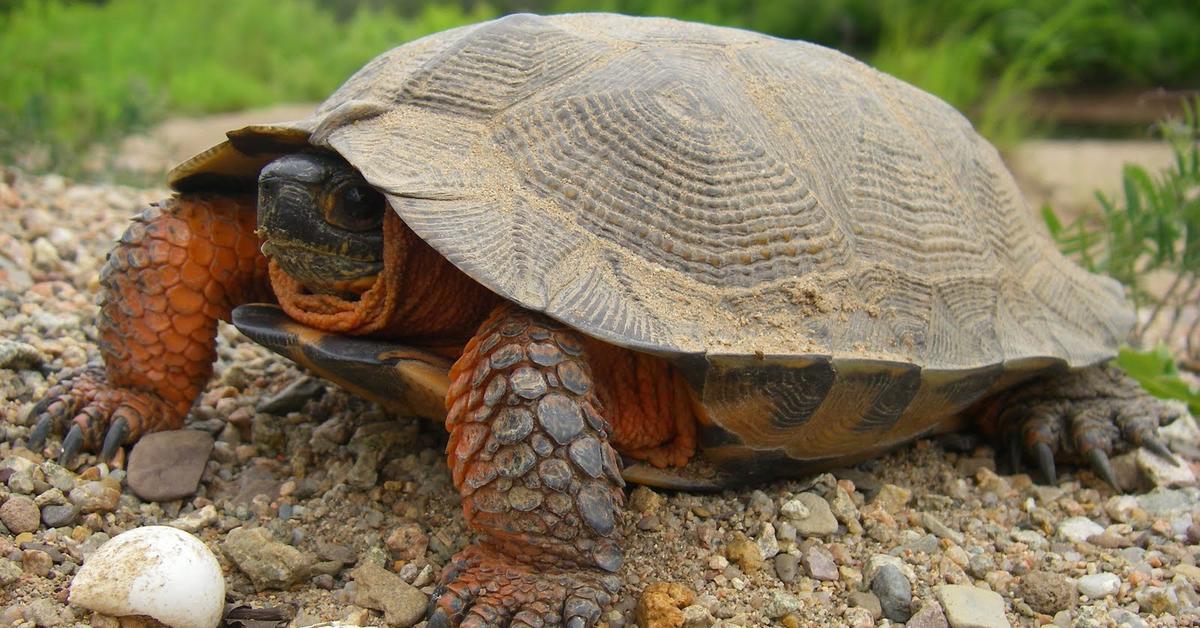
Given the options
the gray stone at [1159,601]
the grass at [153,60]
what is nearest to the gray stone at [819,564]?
the gray stone at [1159,601]

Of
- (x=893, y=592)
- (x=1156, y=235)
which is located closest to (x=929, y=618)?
(x=893, y=592)

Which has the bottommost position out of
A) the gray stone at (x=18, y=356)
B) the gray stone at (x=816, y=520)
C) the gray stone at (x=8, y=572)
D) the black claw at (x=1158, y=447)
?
the black claw at (x=1158, y=447)

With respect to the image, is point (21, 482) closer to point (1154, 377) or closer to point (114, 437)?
point (114, 437)

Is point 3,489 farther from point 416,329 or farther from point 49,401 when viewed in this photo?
point 416,329

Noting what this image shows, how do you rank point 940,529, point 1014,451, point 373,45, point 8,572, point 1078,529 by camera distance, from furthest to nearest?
1. point 373,45
2. point 1014,451
3. point 1078,529
4. point 940,529
5. point 8,572

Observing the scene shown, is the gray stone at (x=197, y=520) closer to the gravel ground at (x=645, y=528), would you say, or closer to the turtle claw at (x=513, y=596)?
the gravel ground at (x=645, y=528)

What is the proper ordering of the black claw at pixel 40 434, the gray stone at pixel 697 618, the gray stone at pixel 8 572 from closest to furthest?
the gray stone at pixel 8 572 < the gray stone at pixel 697 618 < the black claw at pixel 40 434
